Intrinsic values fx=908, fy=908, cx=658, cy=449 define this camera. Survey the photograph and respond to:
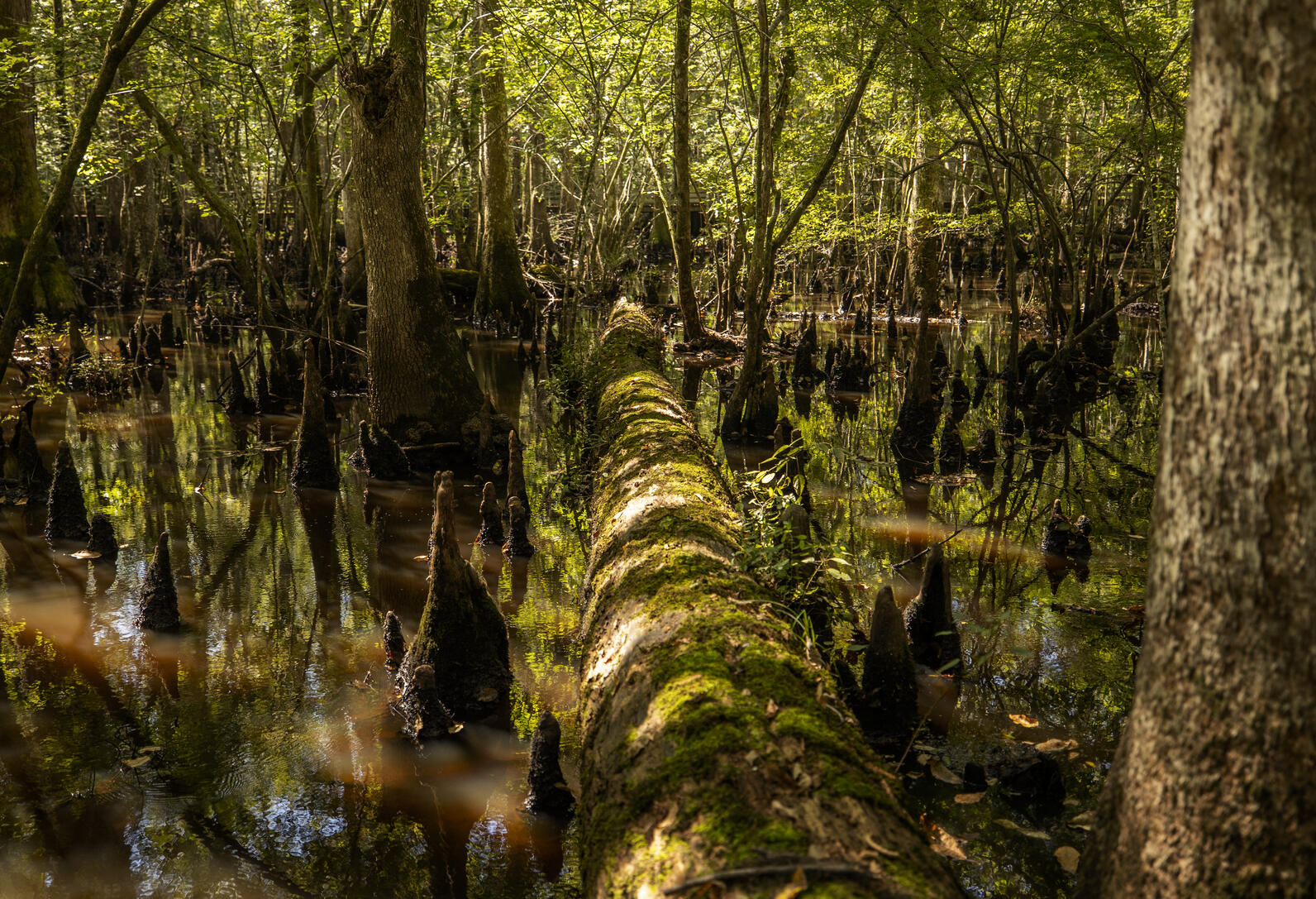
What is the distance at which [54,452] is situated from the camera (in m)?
8.44

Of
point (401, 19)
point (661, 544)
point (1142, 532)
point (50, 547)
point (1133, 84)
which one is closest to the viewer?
point (661, 544)

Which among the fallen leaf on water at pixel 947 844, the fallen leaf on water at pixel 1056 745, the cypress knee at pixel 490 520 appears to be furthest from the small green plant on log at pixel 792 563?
the cypress knee at pixel 490 520

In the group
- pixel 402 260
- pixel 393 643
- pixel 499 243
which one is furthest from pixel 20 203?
pixel 393 643

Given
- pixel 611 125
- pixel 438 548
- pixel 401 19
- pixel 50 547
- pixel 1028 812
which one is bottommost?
pixel 1028 812

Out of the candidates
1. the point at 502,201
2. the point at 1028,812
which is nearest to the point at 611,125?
the point at 502,201

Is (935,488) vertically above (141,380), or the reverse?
(141,380)

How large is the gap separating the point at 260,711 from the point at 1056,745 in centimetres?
353

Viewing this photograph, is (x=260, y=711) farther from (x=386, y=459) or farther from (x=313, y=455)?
(x=386, y=459)

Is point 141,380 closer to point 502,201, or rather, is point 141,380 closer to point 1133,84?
point 502,201

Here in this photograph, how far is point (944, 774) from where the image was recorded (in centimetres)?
370

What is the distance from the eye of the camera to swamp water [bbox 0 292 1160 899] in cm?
319

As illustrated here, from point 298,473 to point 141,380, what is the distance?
5.98m

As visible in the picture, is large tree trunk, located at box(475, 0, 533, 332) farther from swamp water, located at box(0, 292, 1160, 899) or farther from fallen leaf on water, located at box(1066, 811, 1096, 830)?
fallen leaf on water, located at box(1066, 811, 1096, 830)

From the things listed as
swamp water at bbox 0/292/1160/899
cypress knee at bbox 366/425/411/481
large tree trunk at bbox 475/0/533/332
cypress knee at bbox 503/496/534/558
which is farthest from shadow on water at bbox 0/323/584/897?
large tree trunk at bbox 475/0/533/332
